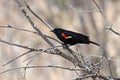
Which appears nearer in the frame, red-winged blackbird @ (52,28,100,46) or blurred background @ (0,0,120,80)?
red-winged blackbird @ (52,28,100,46)

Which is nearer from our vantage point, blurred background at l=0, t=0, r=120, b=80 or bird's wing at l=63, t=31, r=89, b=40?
bird's wing at l=63, t=31, r=89, b=40

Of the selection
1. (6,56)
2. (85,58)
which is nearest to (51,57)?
A: (6,56)

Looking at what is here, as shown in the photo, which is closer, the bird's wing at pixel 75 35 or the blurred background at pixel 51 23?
the bird's wing at pixel 75 35

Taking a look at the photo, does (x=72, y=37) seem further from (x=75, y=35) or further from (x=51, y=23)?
(x=51, y=23)

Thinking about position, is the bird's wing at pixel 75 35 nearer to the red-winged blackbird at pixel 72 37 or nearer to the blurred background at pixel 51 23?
the red-winged blackbird at pixel 72 37

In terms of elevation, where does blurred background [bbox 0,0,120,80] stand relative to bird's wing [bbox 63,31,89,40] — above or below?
above

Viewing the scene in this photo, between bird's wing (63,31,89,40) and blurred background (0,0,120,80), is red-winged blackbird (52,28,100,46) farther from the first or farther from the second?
blurred background (0,0,120,80)

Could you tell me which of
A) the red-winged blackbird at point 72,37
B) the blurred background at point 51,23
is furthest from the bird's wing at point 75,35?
the blurred background at point 51,23

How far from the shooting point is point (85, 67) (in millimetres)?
2391

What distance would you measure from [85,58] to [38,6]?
24.5 ft

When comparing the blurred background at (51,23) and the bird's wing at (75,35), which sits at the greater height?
the blurred background at (51,23)

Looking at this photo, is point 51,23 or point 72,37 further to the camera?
point 51,23

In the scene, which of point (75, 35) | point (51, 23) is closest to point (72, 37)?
point (75, 35)

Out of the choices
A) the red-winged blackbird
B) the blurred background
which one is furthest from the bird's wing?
the blurred background
